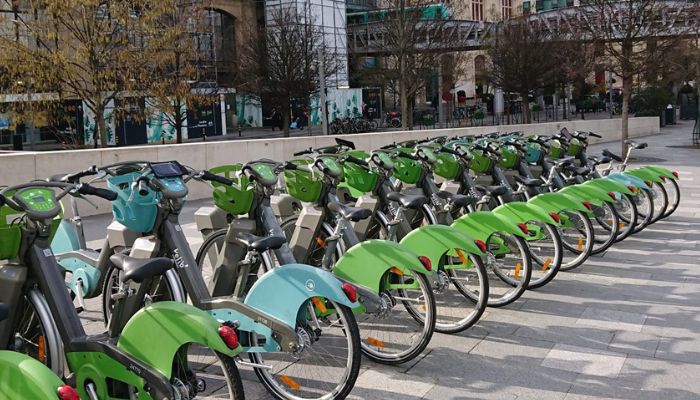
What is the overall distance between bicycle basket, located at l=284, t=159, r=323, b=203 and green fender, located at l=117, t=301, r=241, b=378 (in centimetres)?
226

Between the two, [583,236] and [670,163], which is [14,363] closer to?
[583,236]

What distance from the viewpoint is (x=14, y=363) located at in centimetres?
289

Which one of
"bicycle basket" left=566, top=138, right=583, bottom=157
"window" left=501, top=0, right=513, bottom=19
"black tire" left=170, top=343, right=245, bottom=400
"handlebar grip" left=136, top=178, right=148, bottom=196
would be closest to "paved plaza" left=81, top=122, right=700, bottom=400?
"black tire" left=170, top=343, right=245, bottom=400

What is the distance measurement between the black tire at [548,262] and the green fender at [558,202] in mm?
255

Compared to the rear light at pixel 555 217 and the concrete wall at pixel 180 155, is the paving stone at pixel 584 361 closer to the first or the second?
the rear light at pixel 555 217

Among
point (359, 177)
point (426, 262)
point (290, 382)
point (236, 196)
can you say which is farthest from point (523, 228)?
point (290, 382)

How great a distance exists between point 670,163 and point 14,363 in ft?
61.3

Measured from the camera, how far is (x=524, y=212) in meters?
6.46

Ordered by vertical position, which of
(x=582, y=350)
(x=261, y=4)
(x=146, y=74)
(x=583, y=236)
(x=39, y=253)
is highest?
(x=261, y=4)

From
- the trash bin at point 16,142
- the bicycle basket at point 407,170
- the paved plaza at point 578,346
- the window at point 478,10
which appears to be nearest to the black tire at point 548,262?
the paved plaza at point 578,346

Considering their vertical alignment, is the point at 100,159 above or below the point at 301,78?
below

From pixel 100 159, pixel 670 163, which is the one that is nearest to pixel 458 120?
pixel 670 163

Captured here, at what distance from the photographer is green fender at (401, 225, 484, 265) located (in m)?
5.25

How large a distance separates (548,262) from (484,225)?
1.13 meters
